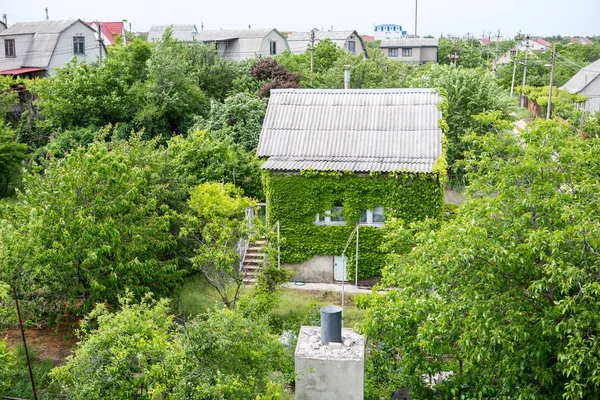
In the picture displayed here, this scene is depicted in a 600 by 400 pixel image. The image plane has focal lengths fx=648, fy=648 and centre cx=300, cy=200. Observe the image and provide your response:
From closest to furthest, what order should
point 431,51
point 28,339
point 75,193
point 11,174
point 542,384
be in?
point 542,384
point 75,193
point 28,339
point 11,174
point 431,51

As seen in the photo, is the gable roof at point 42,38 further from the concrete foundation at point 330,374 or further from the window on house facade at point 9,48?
the concrete foundation at point 330,374

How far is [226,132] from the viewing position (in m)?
35.2

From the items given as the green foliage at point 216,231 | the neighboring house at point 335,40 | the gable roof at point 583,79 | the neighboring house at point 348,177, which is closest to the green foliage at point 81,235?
the green foliage at point 216,231

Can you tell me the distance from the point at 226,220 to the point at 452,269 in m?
10.9

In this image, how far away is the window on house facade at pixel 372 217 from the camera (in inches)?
963

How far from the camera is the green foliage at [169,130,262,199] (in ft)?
90.7

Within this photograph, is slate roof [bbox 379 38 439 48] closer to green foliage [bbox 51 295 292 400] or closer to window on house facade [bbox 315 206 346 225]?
window on house facade [bbox 315 206 346 225]

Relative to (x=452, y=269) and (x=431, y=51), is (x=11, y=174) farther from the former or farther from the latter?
(x=431, y=51)

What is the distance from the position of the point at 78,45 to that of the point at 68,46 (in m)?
1.01

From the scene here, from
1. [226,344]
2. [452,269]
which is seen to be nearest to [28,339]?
[226,344]

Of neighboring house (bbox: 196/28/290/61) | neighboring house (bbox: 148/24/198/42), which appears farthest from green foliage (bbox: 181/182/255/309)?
neighboring house (bbox: 148/24/198/42)

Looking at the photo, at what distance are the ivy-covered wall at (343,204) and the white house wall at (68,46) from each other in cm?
3083

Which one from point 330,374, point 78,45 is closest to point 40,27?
point 78,45

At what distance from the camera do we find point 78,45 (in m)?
50.8
